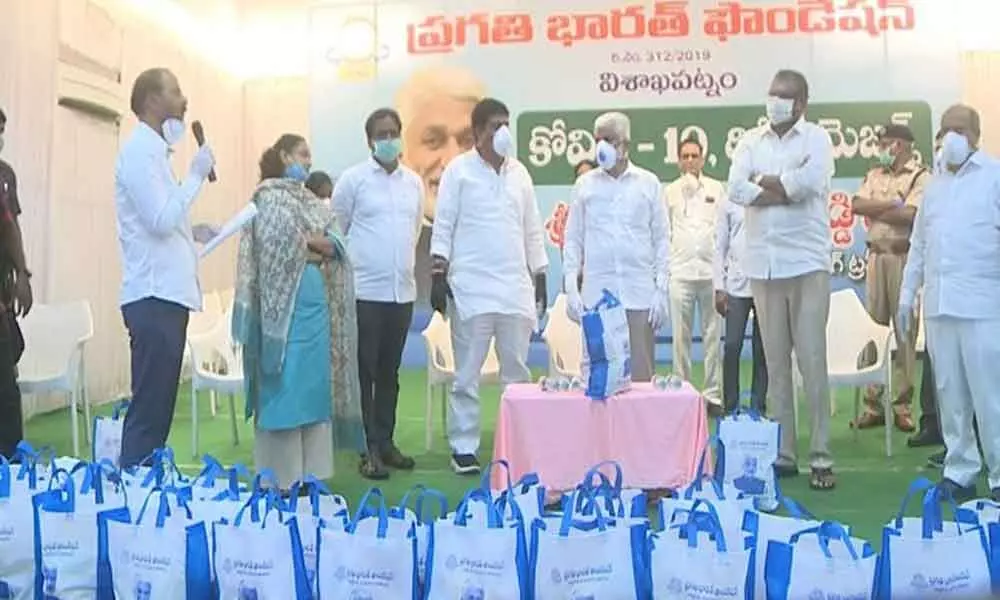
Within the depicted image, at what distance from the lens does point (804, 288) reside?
148 inches

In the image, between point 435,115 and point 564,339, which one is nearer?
point 564,339

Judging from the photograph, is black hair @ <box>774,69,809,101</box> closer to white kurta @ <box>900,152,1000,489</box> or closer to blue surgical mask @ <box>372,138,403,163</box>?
white kurta @ <box>900,152,1000,489</box>

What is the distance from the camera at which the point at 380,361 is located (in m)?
4.21

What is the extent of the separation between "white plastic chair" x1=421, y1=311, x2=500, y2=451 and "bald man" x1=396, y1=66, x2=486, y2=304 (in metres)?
3.45

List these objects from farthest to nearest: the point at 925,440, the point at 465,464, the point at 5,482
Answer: the point at 925,440 → the point at 465,464 → the point at 5,482

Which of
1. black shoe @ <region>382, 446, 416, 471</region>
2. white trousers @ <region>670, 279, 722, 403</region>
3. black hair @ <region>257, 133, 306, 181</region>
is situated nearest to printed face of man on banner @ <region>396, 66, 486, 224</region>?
white trousers @ <region>670, 279, 722, 403</region>

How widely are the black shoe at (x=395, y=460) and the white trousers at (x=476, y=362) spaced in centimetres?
23

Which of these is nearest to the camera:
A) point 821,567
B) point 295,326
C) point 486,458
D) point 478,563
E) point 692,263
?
point 821,567

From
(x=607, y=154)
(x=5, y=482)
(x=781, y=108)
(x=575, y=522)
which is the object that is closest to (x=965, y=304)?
(x=781, y=108)

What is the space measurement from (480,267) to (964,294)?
180 centimetres

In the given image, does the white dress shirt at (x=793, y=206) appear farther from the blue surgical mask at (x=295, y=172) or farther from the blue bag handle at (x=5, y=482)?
the blue bag handle at (x=5, y=482)

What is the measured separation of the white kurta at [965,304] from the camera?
11.1 ft

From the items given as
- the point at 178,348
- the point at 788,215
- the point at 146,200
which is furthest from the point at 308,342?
the point at 788,215

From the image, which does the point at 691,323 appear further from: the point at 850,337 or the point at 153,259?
the point at 153,259
